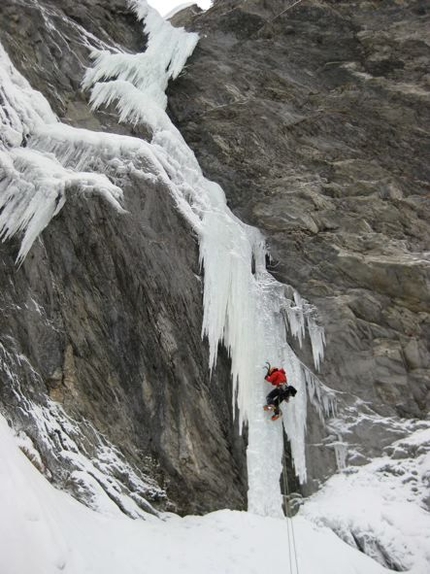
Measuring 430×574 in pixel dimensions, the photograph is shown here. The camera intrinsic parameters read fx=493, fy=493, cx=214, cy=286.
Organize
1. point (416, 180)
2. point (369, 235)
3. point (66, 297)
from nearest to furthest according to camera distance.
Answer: point (66, 297), point (369, 235), point (416, 180)

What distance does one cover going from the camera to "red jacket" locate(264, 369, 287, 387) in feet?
28.3

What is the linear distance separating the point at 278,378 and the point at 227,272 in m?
2.44

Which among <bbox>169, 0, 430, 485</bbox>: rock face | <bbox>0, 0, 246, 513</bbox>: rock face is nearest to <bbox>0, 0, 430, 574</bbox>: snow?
<bbox>0, 0, 246, 513</bbox>: rock face

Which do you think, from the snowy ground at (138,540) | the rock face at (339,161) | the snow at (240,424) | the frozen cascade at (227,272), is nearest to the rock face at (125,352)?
the snow at (240,424)

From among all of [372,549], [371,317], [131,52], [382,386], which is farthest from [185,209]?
[131,52]

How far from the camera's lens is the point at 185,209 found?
1015 centimetres

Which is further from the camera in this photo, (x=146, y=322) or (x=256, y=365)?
(x=256, y=365)

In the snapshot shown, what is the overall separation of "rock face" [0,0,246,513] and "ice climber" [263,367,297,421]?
730 mm

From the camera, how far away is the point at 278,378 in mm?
8656

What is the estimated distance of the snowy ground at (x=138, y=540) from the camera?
4.38 meters

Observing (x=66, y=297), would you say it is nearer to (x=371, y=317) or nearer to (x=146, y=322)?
(x=146, y=322)

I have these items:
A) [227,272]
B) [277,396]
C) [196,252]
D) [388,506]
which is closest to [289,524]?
[388,506]

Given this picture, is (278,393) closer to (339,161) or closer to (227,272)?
(227,272)

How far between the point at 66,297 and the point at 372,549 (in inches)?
239
